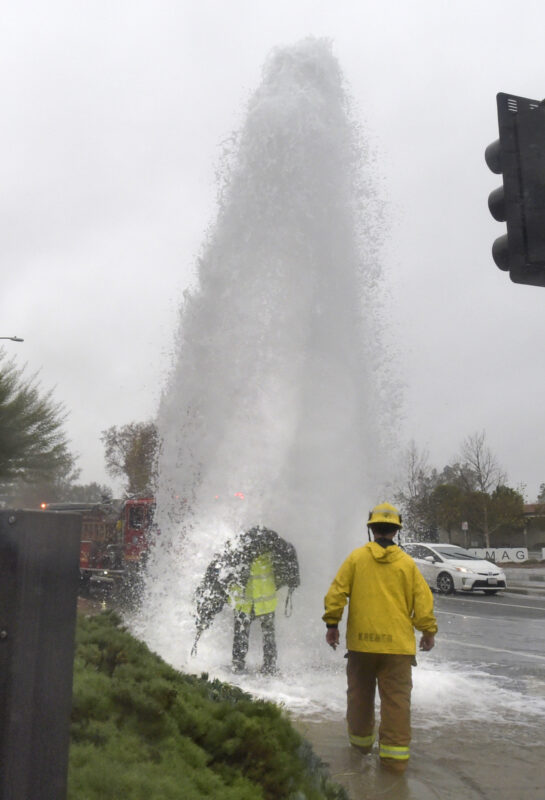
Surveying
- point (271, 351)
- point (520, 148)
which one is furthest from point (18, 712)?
point (271, 351)

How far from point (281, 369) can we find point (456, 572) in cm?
1144

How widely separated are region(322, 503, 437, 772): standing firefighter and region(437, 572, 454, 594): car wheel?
16.1 meters

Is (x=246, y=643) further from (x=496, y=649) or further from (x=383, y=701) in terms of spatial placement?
(x=496, y=649)

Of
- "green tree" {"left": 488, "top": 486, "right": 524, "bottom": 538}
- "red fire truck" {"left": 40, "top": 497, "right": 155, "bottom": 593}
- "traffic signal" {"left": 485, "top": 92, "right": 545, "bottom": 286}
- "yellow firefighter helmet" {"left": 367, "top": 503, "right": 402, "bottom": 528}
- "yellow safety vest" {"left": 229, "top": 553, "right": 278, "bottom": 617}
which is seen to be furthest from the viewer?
→ "green tree" {"left": 488, "top": 486, "right": 524, "bottom": 538}

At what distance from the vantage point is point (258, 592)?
732cm

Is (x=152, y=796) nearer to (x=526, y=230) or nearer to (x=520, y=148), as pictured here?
(x=526, y=230)

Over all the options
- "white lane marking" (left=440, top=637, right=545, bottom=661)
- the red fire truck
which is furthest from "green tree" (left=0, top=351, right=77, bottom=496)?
"white lane marking" (left=440, top=637, right=545, bottom=661)

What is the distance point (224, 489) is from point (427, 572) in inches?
478

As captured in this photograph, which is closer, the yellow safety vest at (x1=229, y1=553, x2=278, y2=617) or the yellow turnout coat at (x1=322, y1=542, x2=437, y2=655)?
the yellow turnout coat at (x1=322, y1=542, x2=437, y2=655)

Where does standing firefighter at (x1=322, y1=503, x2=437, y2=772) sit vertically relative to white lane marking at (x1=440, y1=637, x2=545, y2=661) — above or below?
above

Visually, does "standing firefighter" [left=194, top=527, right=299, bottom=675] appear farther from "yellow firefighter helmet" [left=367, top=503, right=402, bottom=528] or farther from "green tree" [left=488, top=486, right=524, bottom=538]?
"green tree" [left=488, top=486, right=524, bottom=538]

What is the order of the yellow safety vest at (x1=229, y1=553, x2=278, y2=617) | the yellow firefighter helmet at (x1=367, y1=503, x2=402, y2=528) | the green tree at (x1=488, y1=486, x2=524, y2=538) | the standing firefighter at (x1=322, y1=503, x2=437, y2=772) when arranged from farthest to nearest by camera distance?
the green tree at (x1=488, y1=486, x2=524, y2=538), the yellow safety vest at (x1=229, y1=553, x2=278, y2=617), the yellow firefighter helmet at (x1=367, y1=503, x2=402, y2=528), the standing firefighter at (x1=322, y1=503, x2=437, y2=772)

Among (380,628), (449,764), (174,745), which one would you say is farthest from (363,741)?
(174,745)

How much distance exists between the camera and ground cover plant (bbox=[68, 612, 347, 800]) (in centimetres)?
269
